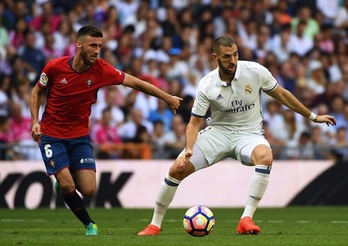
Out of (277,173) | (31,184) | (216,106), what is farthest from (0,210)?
(216,106)

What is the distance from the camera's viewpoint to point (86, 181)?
13.1 meters

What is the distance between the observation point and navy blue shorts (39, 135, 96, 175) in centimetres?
1289

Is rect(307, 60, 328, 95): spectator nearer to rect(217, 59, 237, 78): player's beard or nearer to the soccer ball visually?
rect(217, 59, 237, 78): player's beard

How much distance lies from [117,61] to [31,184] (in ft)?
13.3

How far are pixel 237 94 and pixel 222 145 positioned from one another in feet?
2.25

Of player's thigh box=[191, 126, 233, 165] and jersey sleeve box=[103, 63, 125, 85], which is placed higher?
jersey sleeve box=[103, 63, 125, 85]

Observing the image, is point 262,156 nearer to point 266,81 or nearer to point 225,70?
point 266,81

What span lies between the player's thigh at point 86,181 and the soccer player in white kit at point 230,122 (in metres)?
0.88

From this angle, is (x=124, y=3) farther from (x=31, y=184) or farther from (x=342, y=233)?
(x=342, y=233)

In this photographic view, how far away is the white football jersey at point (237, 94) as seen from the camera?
1280cm

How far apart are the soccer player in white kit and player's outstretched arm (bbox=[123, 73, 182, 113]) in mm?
344

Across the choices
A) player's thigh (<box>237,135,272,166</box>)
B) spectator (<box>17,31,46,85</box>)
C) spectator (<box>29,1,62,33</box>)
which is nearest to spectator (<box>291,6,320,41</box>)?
spectator (<box>29,1,62,33</box>)

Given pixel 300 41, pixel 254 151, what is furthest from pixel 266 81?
pixel 300 41

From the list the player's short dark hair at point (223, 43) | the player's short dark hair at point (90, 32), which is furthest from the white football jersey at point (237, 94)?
the player's short dark hair at point (90, 32)
